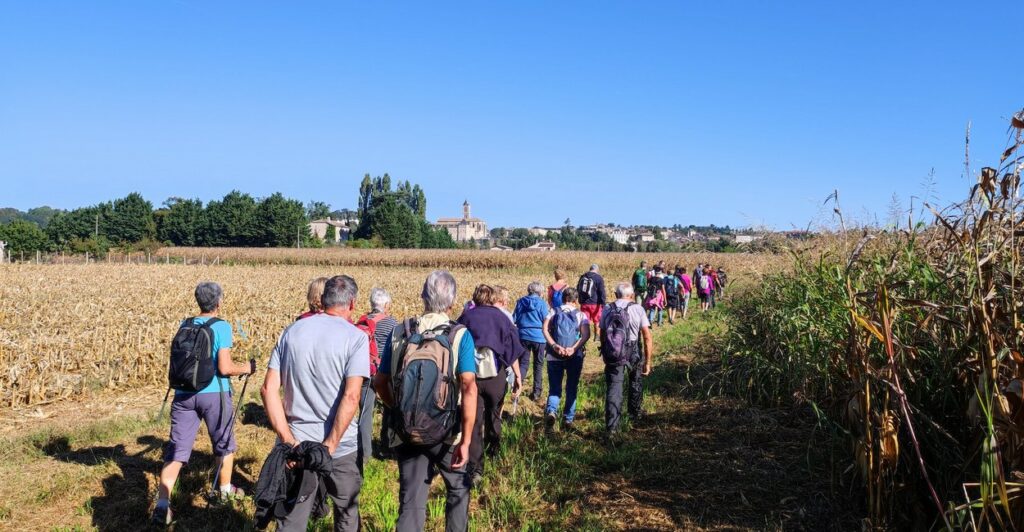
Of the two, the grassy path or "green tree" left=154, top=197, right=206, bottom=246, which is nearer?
the grassy path

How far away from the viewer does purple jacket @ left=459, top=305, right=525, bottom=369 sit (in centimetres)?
544

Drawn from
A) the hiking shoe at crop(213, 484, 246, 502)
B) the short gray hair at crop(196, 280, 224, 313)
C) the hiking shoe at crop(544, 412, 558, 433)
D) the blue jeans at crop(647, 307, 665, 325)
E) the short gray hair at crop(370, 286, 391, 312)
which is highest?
the short gray hair at crop(196, 280, 224, 313)

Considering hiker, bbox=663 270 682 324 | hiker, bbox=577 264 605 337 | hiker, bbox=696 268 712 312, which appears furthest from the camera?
hiker, bbox=696 268 712 312

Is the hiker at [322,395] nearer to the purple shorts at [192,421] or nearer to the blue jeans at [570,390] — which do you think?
the purple shorts at [192,421]

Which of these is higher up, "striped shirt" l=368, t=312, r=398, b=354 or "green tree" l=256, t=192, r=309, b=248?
"green tree" l=256, t=192, r=309, b=248

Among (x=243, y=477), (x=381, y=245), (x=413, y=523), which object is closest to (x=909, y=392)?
(x=413, y=523)

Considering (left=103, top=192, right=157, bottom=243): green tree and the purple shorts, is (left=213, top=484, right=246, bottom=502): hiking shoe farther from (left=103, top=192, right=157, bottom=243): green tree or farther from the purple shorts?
(left=103, top=192, right=157, bottom=243): green tree

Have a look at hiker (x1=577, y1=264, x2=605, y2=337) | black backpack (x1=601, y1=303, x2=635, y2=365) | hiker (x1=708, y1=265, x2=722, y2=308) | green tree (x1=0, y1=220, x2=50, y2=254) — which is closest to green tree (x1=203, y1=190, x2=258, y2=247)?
green tree (x1=0, y1=220, x2=50, y2=254)

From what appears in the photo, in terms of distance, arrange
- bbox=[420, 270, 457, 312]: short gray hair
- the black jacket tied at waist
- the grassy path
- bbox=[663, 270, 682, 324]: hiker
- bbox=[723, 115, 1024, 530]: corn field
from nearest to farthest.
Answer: bbox=[723, 115, 1024, 530]: corn field → the black jacket tied at waist → bbox=[420, 270, 457, 312]: short gray hair → the grassy path → bbox=[663, 270, 682, 324]: hiker

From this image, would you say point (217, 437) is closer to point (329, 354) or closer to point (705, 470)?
point (329, 354)

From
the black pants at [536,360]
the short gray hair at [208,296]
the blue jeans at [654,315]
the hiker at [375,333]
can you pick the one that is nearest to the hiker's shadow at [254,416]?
the hiker at [375,333]

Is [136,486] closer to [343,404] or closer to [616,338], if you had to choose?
[343,404]

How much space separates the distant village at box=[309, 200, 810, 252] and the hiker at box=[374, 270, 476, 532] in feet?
Answer: 22.0

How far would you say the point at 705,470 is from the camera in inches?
221
